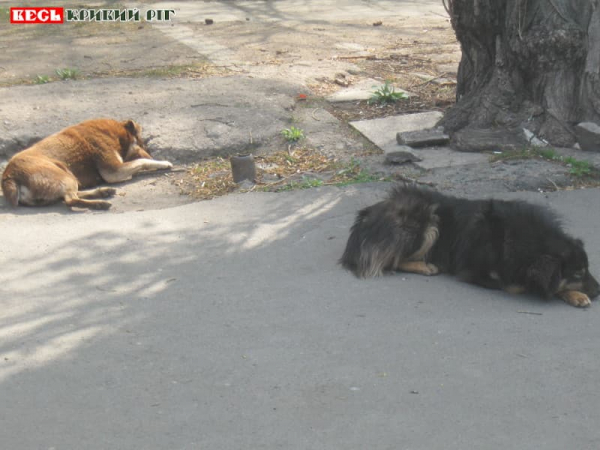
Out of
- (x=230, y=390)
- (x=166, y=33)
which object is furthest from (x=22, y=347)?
(x=166, y=33)

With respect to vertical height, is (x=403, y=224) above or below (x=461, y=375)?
above

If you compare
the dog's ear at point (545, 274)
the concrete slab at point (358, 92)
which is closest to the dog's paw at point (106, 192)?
the concrete slab at point (358, 92)

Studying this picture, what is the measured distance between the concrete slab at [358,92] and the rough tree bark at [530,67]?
6.39 ft

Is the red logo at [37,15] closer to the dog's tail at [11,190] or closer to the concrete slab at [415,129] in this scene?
the concrete slab at [415,129]

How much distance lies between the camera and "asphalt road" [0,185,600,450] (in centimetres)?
427

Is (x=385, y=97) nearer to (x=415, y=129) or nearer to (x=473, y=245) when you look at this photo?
(x=415, y=129)

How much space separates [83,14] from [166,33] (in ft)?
9.23

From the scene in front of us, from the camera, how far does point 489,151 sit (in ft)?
29.5

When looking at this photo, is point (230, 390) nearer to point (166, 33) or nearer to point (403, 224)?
point (403, 224)

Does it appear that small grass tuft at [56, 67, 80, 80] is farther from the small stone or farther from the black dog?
the black dog

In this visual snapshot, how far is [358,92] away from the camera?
451 inches

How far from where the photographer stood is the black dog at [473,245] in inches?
228

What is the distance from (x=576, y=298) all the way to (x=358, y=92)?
626 centimetres

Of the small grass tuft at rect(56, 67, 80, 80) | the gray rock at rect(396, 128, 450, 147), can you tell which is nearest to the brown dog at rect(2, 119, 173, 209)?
the gray rock at rect(396, 128, 450, 147)
